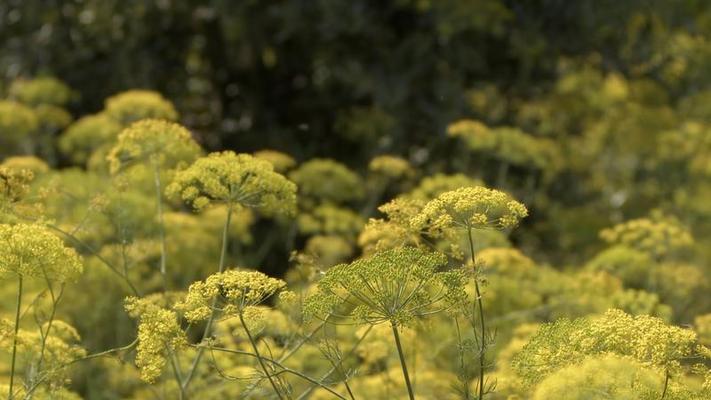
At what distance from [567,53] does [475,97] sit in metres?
1.02

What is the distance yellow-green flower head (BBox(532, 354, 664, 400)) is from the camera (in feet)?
11.6

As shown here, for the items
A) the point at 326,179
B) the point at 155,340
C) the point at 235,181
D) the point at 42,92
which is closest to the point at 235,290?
the point at 155,340

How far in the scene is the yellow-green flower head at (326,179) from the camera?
328 inches

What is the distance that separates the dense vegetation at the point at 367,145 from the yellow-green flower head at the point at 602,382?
2080 millimetres

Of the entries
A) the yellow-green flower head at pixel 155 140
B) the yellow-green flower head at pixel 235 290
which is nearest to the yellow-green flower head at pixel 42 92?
the yellow-green flower head at pixel 155 140

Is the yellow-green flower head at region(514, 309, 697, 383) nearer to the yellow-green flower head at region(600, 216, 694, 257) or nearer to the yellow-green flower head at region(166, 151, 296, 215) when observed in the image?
the yellow-green flower head at region(166, 151, 296, 215)

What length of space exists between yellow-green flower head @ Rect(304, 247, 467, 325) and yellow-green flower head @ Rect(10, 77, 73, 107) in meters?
7.03

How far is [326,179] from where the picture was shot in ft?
28.1

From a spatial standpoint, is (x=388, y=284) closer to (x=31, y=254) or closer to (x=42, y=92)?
(x=31, y=254)

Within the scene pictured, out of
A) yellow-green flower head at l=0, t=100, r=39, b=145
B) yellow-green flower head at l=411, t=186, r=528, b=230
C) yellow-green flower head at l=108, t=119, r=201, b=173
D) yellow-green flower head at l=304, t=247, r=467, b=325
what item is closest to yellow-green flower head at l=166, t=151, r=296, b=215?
yellow-green flower head at l=108, t=119, r=201, b=173

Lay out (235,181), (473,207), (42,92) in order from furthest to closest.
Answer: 1. (42,92)
2. (235,181)
3. (473,207)

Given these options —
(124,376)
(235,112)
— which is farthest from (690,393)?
(235,112)

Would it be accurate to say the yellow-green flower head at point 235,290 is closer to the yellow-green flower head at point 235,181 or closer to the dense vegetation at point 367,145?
the yellow-green flower head at point 235,181

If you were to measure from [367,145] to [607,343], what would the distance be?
25.0ft
